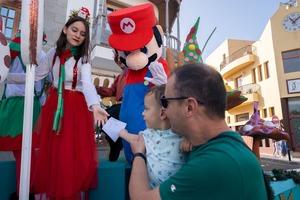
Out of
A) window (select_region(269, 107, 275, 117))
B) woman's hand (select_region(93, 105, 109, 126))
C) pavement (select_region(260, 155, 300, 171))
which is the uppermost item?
window (select_region(269, 107, 275, 117))

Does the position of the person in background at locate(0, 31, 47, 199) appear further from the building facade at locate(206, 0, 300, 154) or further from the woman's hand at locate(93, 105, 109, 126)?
the building facade at locate(206, 0, 300, 154)

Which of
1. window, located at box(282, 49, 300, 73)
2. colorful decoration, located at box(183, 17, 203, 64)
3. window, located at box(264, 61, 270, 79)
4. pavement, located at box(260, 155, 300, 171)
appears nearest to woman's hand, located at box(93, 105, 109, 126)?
colorful decoration, located at box(183, 17, 203, 64)

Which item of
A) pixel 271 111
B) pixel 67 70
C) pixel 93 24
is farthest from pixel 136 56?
pixel 271 111

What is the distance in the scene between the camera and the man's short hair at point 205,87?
1.12 m

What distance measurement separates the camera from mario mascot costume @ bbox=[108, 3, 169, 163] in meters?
2.34

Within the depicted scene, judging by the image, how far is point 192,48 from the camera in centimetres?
345

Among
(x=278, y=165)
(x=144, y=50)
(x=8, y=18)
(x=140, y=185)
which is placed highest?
(x=8, y=18)

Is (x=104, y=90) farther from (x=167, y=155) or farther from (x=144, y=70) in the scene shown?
(x=167, y=155)

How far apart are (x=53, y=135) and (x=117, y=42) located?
1012 mm

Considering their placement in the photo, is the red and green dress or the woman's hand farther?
the red and green dress

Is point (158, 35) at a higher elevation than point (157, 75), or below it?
higher

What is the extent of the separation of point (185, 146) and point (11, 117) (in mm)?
1472

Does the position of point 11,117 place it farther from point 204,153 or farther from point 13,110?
point 204,153

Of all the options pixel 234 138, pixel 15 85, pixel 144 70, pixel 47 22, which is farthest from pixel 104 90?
pixel 47 22
